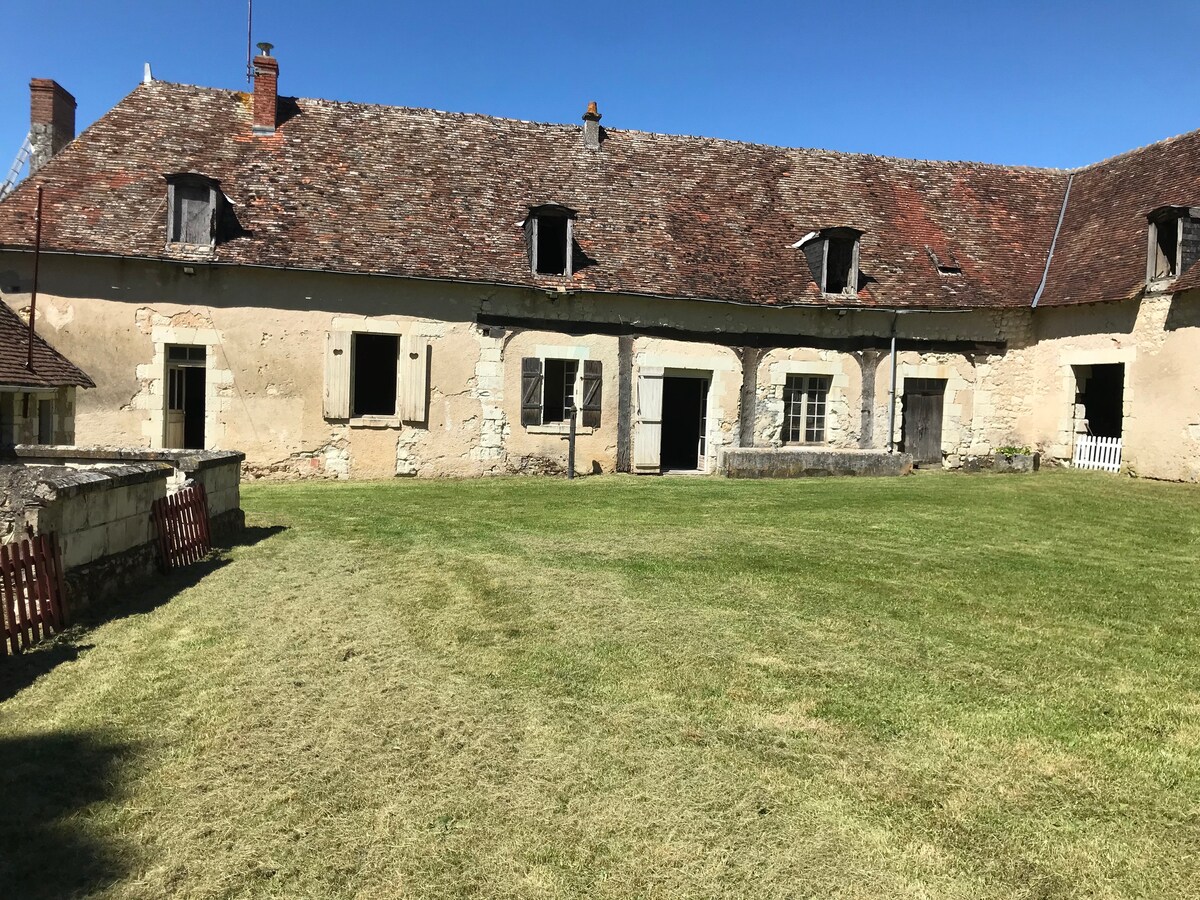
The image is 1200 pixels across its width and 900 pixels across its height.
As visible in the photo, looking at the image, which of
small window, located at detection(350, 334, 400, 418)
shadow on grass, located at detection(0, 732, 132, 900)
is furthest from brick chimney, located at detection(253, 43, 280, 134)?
shadow on grass, located at detection(0, 732, 132, 900)

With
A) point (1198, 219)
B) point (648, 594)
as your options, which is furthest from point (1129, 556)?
point (1198, 219)

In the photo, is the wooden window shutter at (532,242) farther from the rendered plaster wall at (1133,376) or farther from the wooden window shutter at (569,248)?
the rendered plaster wall at (1133,376)

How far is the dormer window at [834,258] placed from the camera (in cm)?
1445

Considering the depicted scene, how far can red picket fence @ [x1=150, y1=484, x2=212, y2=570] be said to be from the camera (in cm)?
630

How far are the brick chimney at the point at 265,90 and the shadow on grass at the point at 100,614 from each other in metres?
8.80

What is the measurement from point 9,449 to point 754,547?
700cm

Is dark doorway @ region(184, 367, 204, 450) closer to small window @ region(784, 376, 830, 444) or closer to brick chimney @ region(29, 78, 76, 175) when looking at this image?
brick chimney @ region(29, 78, 76, 175)

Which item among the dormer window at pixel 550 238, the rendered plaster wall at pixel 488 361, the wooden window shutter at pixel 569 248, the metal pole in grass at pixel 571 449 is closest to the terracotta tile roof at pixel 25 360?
the rendered plaster wall at pixel 488 361

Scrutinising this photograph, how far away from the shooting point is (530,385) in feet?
44.2

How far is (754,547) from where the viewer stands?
739 cm

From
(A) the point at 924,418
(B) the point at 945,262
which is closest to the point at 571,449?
(A) the point at 924,418

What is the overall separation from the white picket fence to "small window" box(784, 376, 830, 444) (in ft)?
13.5

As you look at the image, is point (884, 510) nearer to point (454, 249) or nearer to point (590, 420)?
point (590, 420)

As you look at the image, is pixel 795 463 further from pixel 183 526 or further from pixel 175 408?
pixel 175 408
